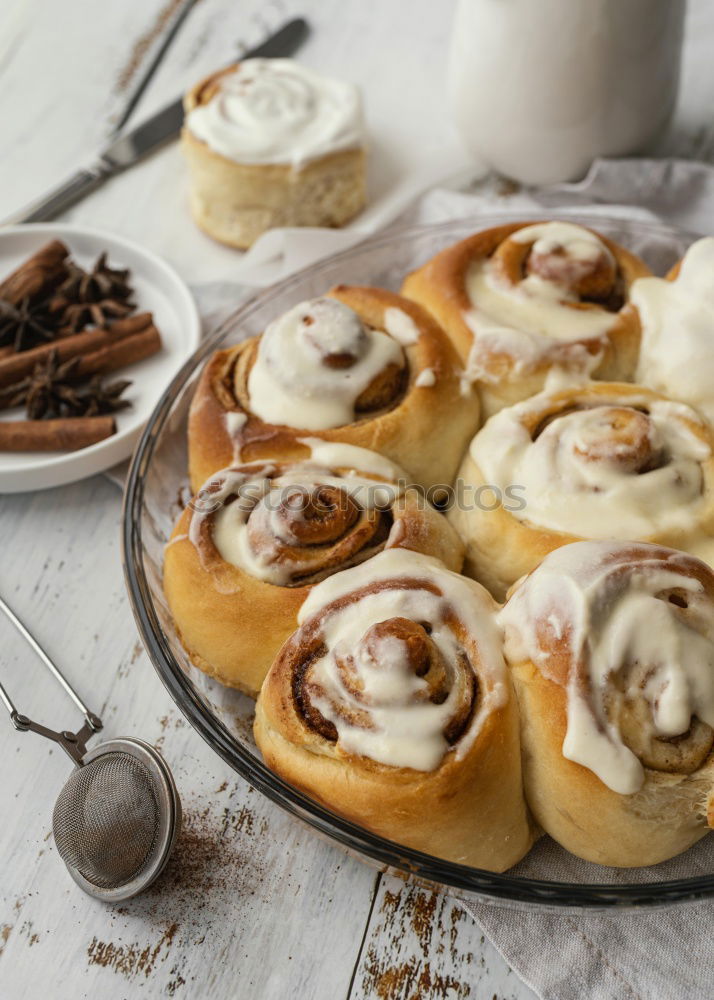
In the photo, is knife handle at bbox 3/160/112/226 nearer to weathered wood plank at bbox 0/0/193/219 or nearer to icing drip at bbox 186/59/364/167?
weathered wood plank at bbox 0/0/193/219

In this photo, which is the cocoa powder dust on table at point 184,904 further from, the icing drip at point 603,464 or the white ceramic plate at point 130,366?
the white ceramic plate at point 130,366

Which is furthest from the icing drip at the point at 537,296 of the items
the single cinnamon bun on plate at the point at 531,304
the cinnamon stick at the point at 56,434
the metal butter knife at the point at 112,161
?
the metal butter knife at the point at 112,161

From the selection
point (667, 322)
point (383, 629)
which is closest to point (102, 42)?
point (667, 322)

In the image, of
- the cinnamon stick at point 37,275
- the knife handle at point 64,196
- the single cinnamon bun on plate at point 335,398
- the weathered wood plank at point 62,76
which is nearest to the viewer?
the single cinnamon bun on plate at point 335,398

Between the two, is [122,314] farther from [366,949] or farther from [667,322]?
[366,949]

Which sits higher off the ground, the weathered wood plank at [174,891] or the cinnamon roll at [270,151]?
the cinnamon roll at [270,151]

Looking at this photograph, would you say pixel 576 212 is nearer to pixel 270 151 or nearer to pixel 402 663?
pixel 270 151
